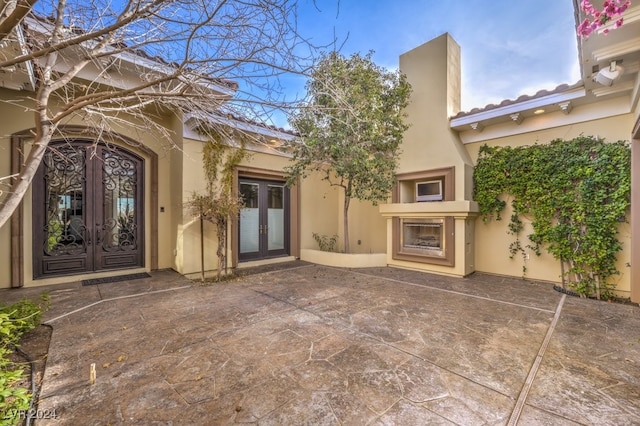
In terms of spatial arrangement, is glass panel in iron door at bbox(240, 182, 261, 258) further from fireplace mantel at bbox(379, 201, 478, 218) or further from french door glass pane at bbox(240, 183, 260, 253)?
fireplace mantel at bbox(379, 201, 478, 218)

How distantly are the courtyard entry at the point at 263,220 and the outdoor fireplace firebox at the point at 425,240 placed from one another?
3.33 meters

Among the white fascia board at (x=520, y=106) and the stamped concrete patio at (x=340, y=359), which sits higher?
the white fascia board at (x=520, y=106)

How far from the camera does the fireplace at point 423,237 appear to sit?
21.6 feet

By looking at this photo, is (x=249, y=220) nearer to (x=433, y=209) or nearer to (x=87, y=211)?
(x=87, y=211)

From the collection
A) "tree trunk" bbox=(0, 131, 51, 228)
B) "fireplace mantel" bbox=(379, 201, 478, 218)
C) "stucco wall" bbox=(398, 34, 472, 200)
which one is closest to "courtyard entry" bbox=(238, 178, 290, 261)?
"fireplace mantel" bbox=(379, 201, 478, 218)

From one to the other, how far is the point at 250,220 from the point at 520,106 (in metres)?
6.78

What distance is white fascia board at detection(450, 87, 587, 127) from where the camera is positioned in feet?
16.4

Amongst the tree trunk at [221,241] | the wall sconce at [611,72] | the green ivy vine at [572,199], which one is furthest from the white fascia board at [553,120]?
the tree trunk at [221,241]

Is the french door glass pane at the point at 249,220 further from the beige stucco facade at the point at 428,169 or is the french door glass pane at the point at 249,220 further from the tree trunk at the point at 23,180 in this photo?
the tree trunk at the point at 23,180

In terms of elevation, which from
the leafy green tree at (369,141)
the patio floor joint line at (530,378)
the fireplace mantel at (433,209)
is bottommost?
the patio floor joint line at (530,378)

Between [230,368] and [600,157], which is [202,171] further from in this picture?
[600,157]

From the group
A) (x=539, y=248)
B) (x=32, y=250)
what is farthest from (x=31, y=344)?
(x=539, y=248)

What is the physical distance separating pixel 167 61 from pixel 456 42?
22.8ft

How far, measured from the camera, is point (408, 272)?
6676mm
